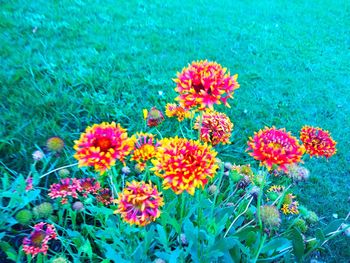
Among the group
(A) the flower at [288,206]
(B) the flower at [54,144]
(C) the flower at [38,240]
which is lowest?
(C) the flower at [38,240]

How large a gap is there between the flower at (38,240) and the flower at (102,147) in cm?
53

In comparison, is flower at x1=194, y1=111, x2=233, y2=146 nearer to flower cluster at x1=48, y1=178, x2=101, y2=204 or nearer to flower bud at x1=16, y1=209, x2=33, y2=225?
flower cluster at x1=48, y1=178, x2=101, y2=204

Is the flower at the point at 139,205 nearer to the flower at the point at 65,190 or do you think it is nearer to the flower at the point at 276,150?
the flower at the point at 276,150

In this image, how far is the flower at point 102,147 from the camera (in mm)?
1190

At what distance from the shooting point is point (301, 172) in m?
1.65

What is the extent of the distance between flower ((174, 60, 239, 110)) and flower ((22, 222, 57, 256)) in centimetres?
84

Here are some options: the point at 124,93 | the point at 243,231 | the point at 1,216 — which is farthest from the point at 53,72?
the point at 243,231

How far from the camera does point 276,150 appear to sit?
1.20 m

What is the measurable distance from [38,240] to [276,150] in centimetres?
106

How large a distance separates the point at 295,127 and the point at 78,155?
8.52 ft

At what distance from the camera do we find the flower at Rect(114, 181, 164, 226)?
4.02 ft

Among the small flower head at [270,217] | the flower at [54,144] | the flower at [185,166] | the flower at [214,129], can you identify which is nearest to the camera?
the flower at [185,166]

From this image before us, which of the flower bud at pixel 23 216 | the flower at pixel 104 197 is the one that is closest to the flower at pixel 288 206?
the flower at pixel 104 197

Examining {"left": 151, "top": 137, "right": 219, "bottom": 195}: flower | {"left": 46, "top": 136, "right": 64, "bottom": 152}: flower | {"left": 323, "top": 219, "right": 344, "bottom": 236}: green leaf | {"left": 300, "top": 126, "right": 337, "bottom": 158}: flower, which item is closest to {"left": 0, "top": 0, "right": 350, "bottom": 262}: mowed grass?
{"left": 46, "top": 136, "right": 64, "bottom": 152}: flower
